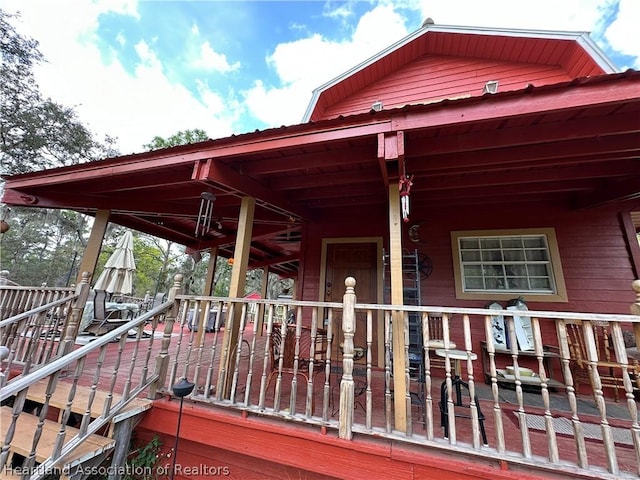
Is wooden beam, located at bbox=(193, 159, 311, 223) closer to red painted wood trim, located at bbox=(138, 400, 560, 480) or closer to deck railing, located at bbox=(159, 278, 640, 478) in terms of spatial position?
deck railing, located at bbox=(159, 278, 640, 478)

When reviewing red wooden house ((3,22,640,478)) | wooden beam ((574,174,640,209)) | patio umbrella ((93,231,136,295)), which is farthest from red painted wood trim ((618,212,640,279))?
patio umbrella ((93,231,136,295))

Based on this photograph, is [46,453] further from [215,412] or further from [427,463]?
[427,463]

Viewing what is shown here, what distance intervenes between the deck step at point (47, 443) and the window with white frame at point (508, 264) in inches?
166

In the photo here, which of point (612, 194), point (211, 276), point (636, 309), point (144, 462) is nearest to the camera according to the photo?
point (636, 309)

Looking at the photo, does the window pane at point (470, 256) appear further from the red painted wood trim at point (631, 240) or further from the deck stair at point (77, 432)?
the deck stair at point (77, 432)

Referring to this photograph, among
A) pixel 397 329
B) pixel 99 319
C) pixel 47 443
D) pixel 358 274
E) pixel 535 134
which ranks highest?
pixel 535 134

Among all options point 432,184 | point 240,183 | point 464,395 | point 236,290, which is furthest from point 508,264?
point 240,183

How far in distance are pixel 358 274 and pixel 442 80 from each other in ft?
12.9

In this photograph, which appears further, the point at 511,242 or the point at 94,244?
the point at 94,244

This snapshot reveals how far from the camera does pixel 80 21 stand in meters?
6.71

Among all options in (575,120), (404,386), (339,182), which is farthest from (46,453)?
(575,120)

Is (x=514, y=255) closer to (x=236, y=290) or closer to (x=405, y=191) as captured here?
(x=405, y=191)

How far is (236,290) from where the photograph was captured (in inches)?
108

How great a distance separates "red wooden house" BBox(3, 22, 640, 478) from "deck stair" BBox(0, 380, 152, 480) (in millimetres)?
264
